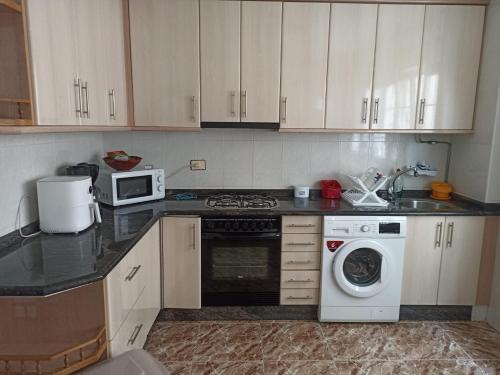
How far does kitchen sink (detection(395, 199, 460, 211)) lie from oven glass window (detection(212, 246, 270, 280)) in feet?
3.67

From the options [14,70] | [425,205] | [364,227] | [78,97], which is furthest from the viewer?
[425,205]

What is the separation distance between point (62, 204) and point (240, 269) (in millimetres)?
1310

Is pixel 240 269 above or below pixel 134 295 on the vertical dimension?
below

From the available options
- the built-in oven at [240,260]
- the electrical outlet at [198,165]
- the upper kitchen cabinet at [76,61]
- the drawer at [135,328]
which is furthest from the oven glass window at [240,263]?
the upper kitchen cabinet at [76,61]

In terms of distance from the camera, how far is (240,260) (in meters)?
2.65

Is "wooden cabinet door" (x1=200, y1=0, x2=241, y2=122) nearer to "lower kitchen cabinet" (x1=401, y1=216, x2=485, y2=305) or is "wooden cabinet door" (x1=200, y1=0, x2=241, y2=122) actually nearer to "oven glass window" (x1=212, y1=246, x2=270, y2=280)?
"oven glass window" (x1=212, y1=246, x2=270, y2=280)

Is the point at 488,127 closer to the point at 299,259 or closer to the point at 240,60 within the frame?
the point at 299,259

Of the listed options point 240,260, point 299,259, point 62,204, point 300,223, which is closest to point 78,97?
point 62,204

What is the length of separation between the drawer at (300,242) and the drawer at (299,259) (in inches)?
1.3

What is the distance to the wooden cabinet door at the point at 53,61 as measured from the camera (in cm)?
156

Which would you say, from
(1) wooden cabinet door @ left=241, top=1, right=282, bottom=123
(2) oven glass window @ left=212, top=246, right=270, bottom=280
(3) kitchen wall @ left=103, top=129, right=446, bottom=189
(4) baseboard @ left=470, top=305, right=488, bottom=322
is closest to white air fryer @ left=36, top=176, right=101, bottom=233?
(2) oven glass window @ left=212, top=246, right=270, bottom=280

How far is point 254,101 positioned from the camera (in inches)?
106

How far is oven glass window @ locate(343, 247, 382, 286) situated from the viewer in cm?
270

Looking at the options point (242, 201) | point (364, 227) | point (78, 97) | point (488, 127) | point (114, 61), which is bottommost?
point (364, 227)
